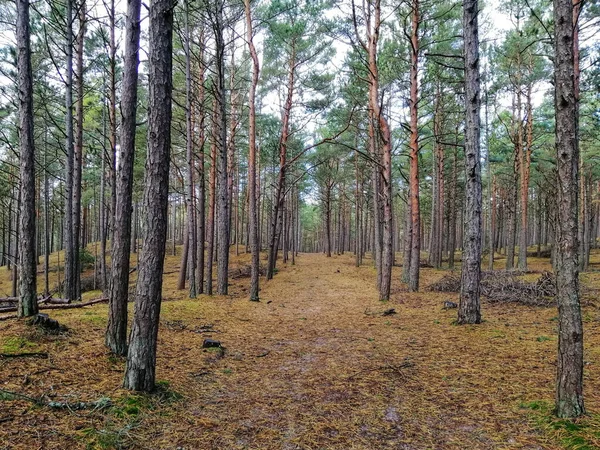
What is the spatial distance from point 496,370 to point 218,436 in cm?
356

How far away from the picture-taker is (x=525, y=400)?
342cm

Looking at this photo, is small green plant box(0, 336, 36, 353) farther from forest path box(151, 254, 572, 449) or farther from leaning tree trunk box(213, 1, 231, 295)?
leaning tree trunk box(213, 1, 231, 295)

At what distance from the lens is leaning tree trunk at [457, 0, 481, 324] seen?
267 inches

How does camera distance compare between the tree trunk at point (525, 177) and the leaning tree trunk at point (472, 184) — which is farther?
the tree trunk at point (525, 177)

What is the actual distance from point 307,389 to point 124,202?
11.1 feet

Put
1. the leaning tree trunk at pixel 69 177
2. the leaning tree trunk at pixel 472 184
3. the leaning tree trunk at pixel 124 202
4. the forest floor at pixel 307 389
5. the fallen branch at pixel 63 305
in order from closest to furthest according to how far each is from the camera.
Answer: the forest floor at pixel 307 389, the leaning tree trunk at pixel 124 202, the fallen branch at pixel 63 305, the leaning tree trunk at pixel 472 184, the leaning tree trunk at pixel 69 177

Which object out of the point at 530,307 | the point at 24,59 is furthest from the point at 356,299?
the point at 24,59

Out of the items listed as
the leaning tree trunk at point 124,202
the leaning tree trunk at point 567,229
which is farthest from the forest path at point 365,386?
the leaning tree trunk at point 124,202

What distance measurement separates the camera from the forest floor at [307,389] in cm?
274

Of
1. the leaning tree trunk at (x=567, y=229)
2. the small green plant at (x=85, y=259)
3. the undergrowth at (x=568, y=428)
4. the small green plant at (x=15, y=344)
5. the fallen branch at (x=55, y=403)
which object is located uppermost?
the leaning tree trunk at (x=567, y=229)

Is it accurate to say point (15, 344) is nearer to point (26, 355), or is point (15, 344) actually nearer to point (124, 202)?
point (26, 355)

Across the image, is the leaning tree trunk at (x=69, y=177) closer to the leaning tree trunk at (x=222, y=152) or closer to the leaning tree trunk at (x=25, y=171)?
the leaning tree trunk at (x=222, y=152)

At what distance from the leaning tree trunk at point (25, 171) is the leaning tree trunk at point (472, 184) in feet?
24.4

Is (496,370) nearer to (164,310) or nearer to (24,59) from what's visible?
(164,310)
